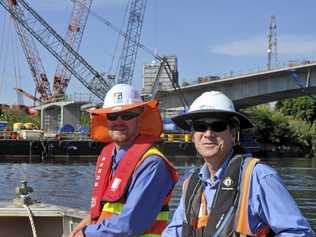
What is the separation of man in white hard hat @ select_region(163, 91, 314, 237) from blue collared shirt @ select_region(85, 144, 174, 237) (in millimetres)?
443

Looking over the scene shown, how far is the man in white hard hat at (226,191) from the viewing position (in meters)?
3.19

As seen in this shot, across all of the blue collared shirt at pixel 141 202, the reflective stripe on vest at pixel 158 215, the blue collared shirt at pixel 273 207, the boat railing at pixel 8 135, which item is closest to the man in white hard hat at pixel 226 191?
the blue collared shirt at pixel 273 207

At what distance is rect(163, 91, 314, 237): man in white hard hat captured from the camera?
126 inches

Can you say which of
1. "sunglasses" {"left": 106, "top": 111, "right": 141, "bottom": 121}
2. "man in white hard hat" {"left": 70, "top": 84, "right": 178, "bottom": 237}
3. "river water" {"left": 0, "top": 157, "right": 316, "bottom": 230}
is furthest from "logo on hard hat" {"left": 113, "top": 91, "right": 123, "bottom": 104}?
"river water" {"left": 0, "top": 157, "right": 316, "bottom": 230}

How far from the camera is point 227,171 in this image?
3383 mm

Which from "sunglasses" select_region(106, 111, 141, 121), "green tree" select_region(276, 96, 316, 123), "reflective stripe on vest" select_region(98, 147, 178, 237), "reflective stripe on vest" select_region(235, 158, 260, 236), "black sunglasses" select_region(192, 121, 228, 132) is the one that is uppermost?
"green tree" select_region(276, 96, 316, 123)

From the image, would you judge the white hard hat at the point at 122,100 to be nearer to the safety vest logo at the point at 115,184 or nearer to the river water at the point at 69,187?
the safety vest logo at the point at 115,184

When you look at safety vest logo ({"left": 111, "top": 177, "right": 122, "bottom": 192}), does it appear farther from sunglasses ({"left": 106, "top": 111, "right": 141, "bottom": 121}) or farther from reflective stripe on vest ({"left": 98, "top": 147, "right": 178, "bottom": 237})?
sunglasses ({"left": 106, "top": 111, "right": 141, "bottom": 121})

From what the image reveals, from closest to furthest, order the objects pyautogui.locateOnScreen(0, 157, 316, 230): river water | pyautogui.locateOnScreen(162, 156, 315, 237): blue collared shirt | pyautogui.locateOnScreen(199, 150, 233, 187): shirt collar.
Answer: pyautogui.locateOnScreen(162, 156, 315, 237): blue collared shirt → pyautogui.locateOnScreen(199, 150, 233, 187): shirt collar → pyautogui.locateOnScreen(0, 157, 316, 230): river water

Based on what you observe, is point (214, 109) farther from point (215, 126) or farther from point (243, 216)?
point (243, 216)

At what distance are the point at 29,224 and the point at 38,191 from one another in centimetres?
2102

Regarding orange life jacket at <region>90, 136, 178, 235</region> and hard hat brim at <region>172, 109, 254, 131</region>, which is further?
orange life jacket at <region>90, 136, 178, 235</region>

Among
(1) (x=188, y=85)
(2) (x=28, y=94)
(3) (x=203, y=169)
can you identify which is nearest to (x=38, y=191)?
(3) (x=203, y=169)

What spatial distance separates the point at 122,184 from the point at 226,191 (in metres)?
1.22
